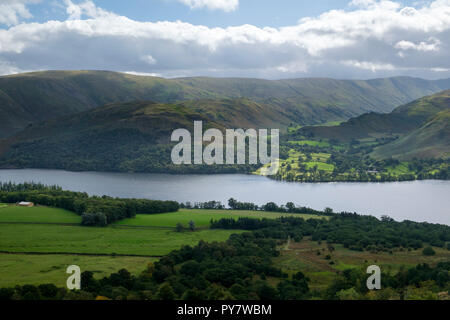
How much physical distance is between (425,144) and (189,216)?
105 meters

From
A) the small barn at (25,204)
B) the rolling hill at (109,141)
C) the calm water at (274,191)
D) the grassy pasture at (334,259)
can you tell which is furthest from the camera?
the rolling hill at (109,141)

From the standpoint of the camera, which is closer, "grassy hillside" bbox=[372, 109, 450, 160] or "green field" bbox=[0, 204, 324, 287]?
"green field" bbox=[0, 204, 324, 287]

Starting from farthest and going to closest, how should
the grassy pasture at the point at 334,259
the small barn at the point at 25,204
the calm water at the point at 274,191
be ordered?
the calm water at the point at 274,191
the small barn at the point at 25,204
the grassy pasture at the point at 334,259

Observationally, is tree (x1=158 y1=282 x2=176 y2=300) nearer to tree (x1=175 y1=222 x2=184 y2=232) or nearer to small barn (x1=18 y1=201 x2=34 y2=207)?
tree (x1=175 y1=222 x2=184 y2=232)

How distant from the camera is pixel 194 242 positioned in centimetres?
5394

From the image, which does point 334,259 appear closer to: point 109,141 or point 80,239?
point 80,239

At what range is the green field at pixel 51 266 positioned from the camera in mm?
38709

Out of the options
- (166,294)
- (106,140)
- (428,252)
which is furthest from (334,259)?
(106,140)

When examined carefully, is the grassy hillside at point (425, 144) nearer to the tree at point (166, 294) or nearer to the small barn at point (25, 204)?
the small barn at point (25, 204)

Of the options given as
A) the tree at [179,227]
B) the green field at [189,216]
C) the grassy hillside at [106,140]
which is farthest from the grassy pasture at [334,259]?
the grassy hillside at [106,140]

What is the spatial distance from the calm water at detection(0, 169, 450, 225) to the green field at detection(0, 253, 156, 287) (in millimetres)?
41541

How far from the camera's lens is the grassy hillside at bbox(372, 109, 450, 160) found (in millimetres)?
141500

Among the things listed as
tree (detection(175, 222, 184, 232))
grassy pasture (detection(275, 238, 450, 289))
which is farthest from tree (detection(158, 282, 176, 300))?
tree (detection(175, 222, 184, 232))

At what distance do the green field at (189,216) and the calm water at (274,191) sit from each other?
1295 cm
